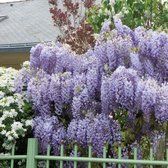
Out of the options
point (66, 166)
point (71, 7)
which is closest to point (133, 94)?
point (66, 166)

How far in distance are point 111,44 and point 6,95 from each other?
4.71 ft

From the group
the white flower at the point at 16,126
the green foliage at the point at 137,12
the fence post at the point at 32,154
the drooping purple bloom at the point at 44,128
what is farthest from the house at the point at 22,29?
the fence post at the point at 32,154

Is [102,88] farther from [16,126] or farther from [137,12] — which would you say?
[137,12]

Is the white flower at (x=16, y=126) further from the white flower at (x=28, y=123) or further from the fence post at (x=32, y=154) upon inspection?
the fence post at (x=32, y=154)

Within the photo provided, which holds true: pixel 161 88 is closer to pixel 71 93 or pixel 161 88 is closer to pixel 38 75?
pixel 71 93

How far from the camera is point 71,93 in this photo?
6.42 metres

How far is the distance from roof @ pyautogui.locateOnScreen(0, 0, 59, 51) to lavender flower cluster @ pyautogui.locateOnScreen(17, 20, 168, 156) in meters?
7.69

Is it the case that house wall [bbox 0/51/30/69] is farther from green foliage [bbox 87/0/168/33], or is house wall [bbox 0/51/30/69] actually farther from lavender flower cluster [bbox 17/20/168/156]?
lavender flower cluster [bbox 17/20/168/156]

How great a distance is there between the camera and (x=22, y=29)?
1750 cm

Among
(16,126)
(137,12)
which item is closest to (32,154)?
(16,126)

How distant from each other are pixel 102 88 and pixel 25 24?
41.3 ft

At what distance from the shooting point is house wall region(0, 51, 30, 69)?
1593 cm

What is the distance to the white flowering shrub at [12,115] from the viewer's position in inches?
242

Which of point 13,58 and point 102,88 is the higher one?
point 13,58
